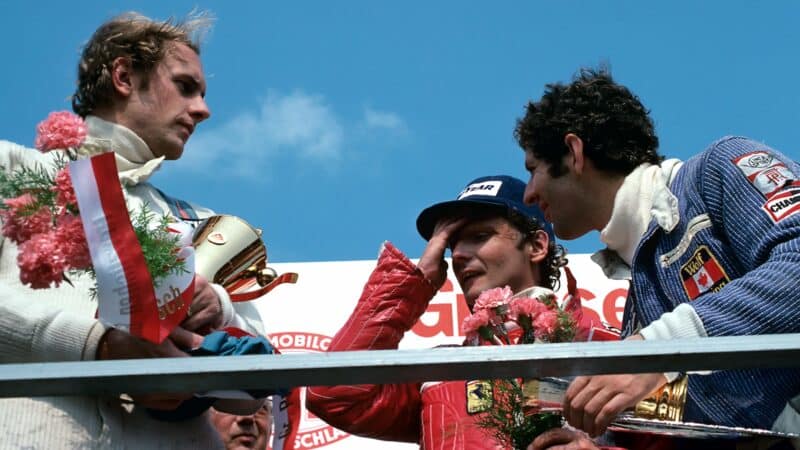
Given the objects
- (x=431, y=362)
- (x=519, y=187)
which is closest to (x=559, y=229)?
(x=519, y=187)

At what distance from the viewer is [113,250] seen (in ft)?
8.54

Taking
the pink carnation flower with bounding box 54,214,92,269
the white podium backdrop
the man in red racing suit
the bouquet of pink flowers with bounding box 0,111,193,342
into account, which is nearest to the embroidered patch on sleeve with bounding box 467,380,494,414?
the man in red racing suit

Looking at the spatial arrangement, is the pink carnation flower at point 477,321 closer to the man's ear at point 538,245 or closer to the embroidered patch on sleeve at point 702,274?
the embroidered patch on sleeve at point 702,274

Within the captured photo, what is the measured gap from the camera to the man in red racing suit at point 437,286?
3998mm

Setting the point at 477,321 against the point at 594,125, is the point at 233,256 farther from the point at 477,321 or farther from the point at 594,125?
the point at 594,125

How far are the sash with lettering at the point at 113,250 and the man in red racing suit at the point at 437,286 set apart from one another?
1408 mm

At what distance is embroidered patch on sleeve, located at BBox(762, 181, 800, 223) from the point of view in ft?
9.93

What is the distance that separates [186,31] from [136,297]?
5.18 feet

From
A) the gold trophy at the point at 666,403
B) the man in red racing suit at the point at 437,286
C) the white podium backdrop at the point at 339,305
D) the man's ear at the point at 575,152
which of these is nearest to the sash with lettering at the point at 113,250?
the gold trophy at the point at 666,403

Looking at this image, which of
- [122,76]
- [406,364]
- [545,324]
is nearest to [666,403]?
[545,324]

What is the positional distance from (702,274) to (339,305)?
3.87 m

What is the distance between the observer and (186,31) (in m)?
3.97

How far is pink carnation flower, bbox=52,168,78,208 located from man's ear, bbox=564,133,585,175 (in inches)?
75.4

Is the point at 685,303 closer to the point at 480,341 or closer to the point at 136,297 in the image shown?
the point at 480,341
